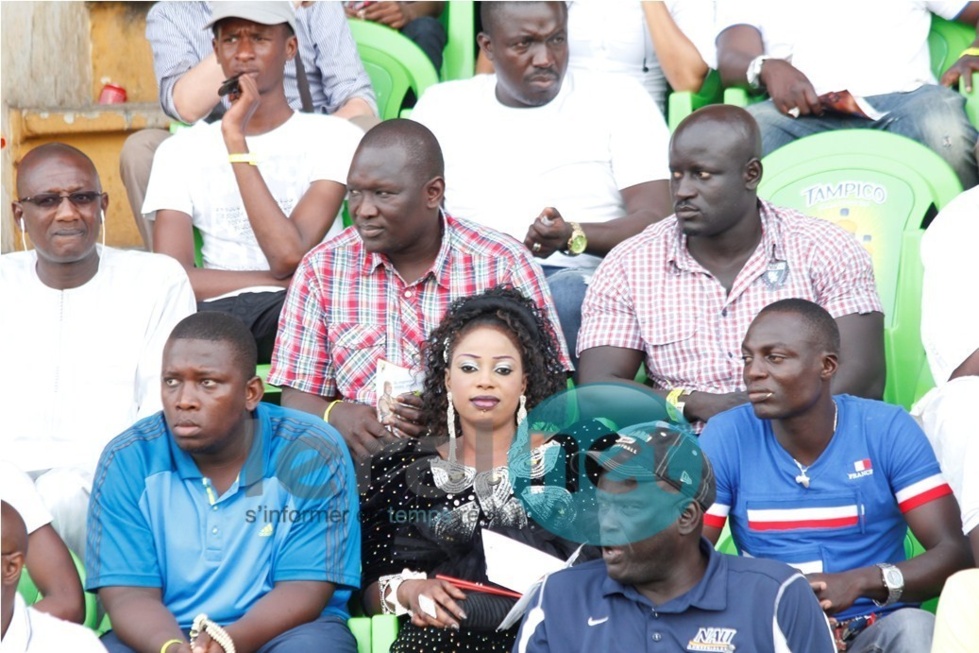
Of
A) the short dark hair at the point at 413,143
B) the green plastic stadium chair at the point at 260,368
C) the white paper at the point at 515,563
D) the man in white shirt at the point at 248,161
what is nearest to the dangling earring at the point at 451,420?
the white paper at the point at 515,563

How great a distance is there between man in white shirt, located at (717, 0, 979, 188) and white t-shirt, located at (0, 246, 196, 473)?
232 cm

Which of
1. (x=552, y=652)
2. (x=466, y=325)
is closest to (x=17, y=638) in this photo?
(x=552, y=652)

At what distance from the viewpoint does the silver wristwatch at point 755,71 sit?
5.90 metres

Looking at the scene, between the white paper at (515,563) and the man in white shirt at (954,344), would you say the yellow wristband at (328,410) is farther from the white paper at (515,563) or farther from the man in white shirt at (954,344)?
the man in white shirt at (954,344)

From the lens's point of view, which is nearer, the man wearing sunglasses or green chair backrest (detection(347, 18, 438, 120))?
the man wearing sunglasses

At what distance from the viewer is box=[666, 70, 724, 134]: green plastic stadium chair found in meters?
6.04

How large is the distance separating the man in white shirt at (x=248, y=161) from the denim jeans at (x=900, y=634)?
2496 millimetres

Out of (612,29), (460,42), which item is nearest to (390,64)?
(460,42)

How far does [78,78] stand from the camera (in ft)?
23.3

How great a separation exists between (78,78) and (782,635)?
488cm

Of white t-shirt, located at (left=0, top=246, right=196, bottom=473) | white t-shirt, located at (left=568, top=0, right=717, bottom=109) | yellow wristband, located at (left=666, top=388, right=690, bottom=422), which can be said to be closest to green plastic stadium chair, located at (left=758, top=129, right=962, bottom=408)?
yellow wristband, located at (left=666, top=388, right=690, bottom=422)

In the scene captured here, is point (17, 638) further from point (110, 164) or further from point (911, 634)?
point (110, 164)

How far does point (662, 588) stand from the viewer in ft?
11.3

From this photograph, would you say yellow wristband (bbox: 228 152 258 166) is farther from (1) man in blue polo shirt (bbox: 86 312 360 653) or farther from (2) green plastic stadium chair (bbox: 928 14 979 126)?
(2) green plastic stadium chair (bbox: 928 14 979 126)
